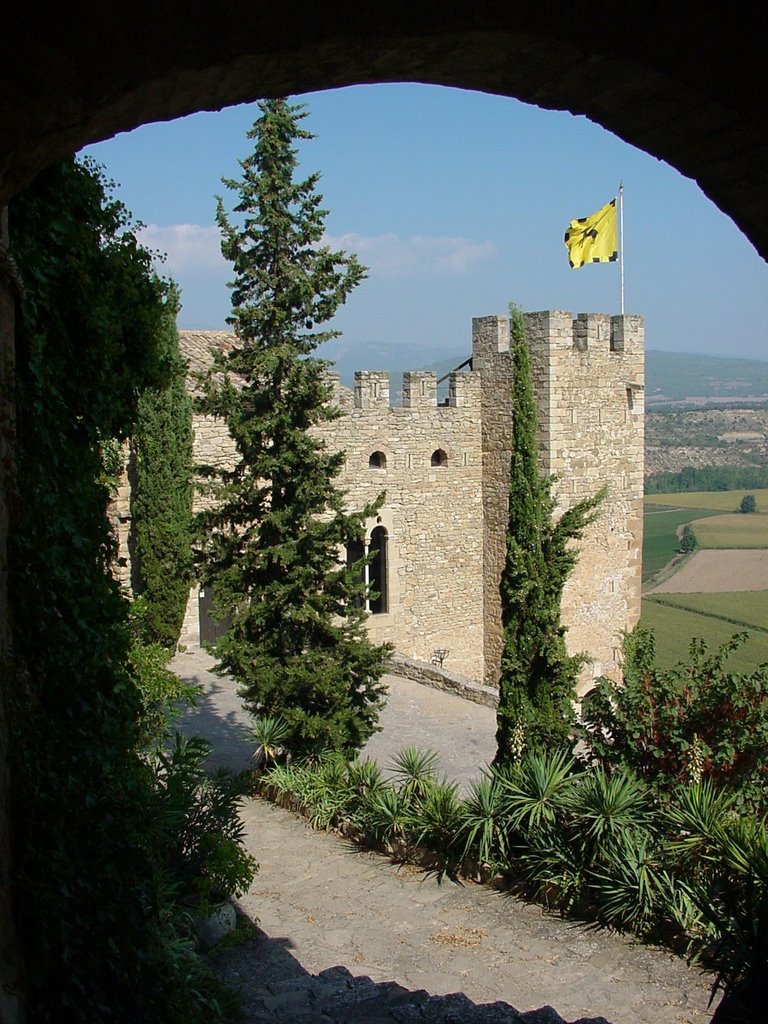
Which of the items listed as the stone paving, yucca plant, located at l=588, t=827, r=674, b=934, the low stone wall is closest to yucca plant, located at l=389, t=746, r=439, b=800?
the stone paving

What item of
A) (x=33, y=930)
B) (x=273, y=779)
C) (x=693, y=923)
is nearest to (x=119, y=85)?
(x=33, y=930)

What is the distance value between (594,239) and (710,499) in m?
59.7

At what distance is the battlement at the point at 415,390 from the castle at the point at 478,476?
0.03m

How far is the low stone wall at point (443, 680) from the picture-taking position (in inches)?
680

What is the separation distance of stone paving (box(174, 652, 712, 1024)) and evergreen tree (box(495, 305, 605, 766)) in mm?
3042

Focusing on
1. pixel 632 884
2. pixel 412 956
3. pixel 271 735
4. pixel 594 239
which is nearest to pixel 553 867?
pixel 632 884

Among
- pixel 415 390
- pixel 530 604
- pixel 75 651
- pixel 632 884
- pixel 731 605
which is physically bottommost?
pixel 731 605

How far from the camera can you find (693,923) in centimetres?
755

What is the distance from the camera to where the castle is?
59.2 feet

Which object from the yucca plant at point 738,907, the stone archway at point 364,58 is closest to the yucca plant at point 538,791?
the yucca plant at point 738,907

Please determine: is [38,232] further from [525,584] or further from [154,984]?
[525,584]

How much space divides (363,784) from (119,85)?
9617 mm

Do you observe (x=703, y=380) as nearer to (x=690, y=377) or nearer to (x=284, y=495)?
(x=690, y=377)

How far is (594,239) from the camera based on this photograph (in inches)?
760
